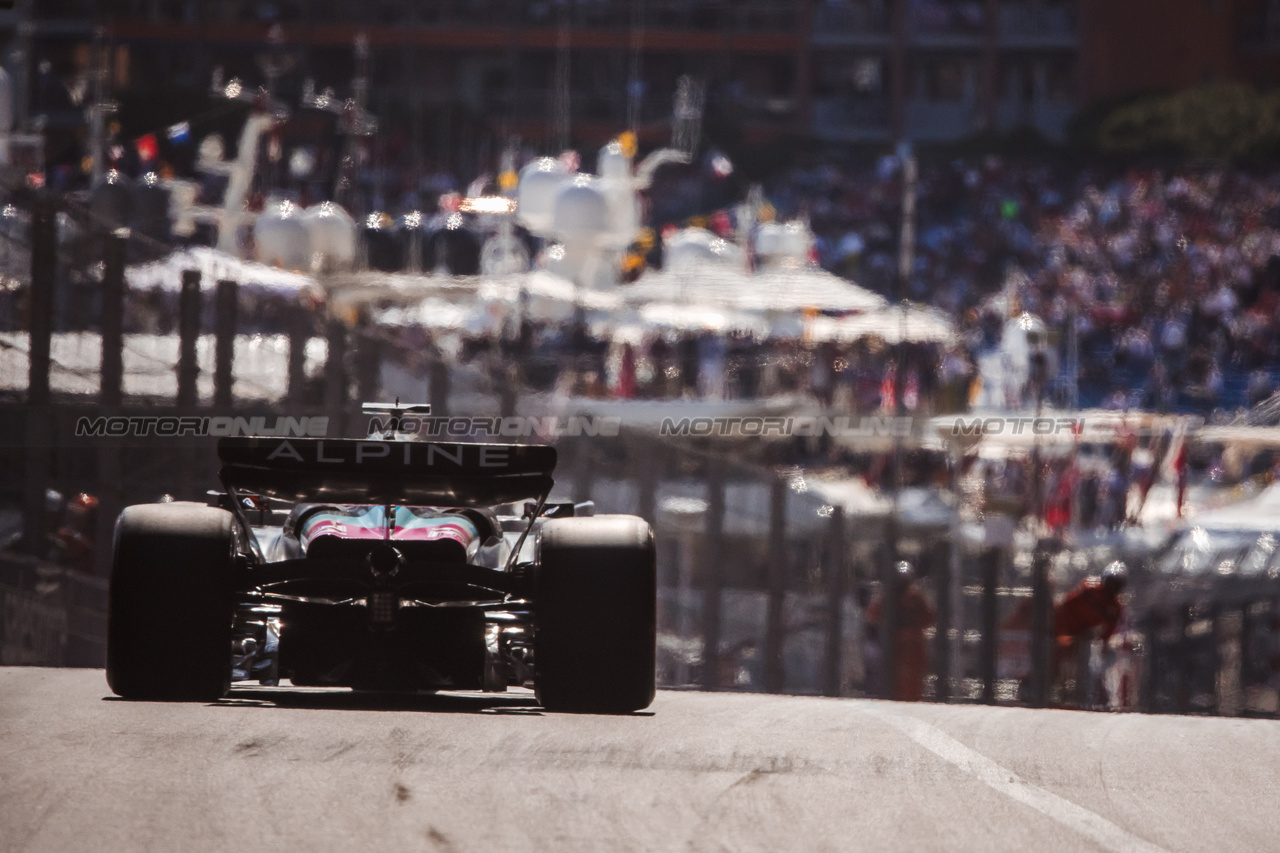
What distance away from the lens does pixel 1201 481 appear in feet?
72.7

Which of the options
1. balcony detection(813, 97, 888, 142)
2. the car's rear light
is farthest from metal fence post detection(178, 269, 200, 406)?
balcony detection(813, 97, 888, 142)

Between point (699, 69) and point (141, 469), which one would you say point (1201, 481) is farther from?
point (699, 69)

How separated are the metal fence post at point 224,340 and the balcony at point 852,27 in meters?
36.5

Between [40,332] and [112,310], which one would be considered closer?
[40,332]

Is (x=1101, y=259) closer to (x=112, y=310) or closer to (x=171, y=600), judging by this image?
(x=112, y=310)

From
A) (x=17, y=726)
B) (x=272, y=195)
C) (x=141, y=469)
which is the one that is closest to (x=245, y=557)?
(x=17, y=726)

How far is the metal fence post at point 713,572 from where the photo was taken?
12.5 metres

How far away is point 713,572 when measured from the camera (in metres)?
12.5

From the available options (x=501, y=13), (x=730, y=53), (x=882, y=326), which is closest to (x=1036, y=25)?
(x=730, y=53)

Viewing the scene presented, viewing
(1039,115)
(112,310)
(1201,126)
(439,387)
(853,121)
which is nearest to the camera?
(112,310)

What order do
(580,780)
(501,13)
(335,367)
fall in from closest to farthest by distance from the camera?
(580,780) < (335,367) < (501,13)

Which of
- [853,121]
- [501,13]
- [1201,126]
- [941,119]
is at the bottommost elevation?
[1201,126]

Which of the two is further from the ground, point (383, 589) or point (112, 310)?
point (112, 310)

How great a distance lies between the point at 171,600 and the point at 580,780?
1559 mm
